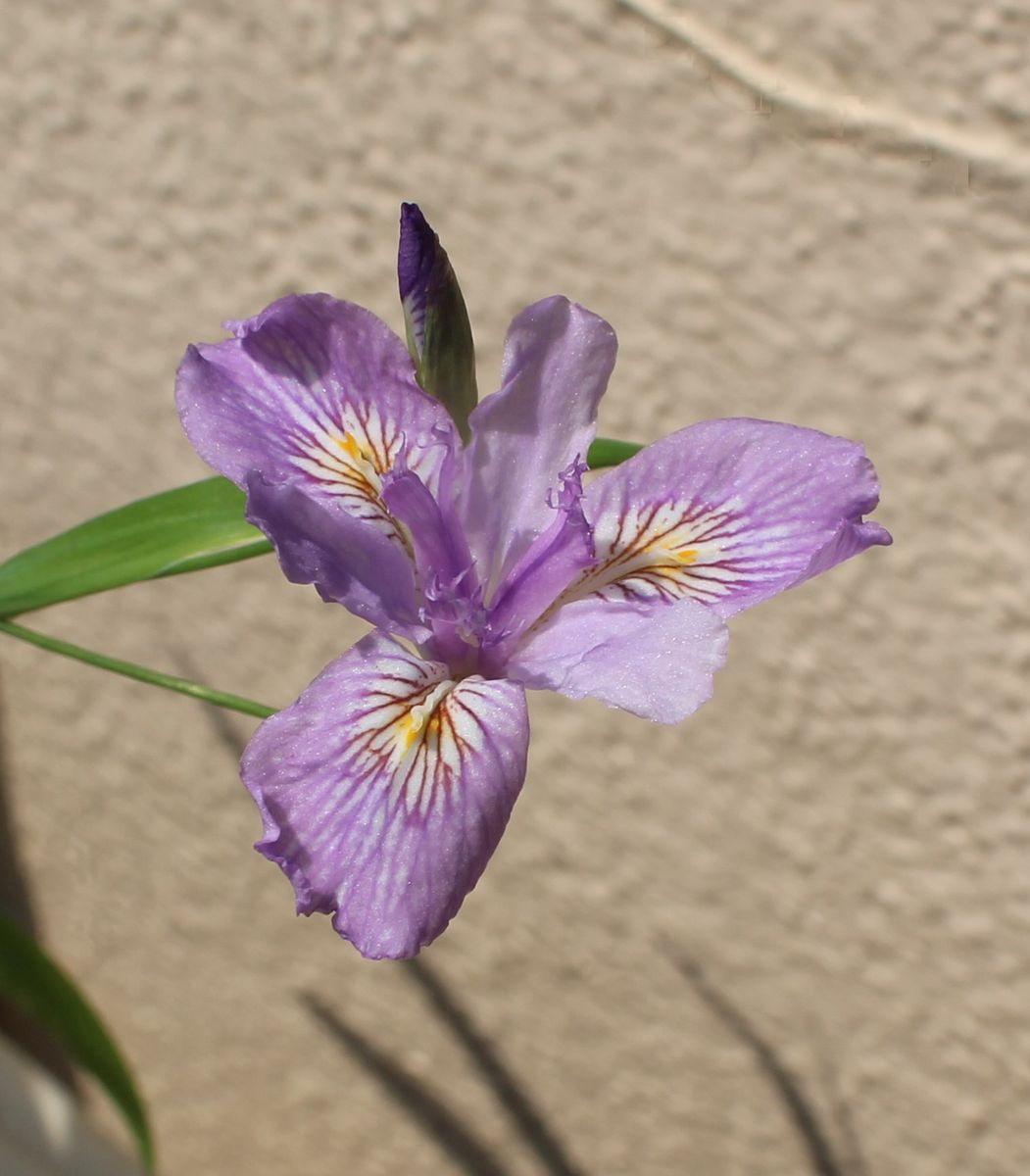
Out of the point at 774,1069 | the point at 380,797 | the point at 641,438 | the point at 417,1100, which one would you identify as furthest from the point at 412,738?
the point at 417,1100

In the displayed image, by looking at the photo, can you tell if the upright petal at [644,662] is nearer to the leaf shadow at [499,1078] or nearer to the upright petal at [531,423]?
the upright petal at [531,423]

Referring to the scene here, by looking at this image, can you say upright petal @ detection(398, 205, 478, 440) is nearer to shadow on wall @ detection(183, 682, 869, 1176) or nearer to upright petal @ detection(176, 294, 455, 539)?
upright petal @ detection(176, 294, 455, 539)

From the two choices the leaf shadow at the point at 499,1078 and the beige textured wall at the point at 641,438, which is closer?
the beige textured wall at the point at 641,438

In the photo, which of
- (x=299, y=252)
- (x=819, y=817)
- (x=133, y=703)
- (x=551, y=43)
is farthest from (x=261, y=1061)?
(x=551, y=43)

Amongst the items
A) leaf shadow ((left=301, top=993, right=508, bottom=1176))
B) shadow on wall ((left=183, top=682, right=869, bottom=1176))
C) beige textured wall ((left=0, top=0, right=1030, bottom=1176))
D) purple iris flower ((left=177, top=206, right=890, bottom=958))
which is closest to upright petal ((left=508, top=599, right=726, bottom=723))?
purple iris flower ((left=177, top=206, right=890, bottom=958))

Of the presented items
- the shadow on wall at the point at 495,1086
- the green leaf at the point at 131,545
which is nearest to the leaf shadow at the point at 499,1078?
the shadow on wall at the point at 495,1086

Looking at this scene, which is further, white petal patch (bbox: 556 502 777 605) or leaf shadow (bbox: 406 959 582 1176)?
leaf shadow (bbox: 406 959 582 1176)

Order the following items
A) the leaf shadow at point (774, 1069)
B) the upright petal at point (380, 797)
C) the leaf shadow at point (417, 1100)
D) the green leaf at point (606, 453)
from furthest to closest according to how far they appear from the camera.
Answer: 1. the leaf shadow at point (417, 1100)
2. the leaf shadow at point (774, 1069)
3. the green leaf at point (606, 453)
4. the upright petal at point (380, 797)
